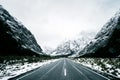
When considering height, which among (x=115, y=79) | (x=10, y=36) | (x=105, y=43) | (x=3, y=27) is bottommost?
(x=115, y=79)

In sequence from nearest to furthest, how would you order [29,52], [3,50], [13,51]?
[3,50], [13,51], [29,52]

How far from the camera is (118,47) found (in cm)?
9956

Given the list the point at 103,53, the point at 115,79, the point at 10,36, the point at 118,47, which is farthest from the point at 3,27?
the point at 115,79

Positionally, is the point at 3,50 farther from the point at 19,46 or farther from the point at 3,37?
the point at 19,46

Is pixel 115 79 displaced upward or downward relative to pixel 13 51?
downward

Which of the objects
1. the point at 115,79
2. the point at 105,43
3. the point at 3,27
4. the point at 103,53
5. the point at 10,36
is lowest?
the point at 115,79

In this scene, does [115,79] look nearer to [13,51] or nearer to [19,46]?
[13,51]

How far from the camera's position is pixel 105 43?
11262 cm

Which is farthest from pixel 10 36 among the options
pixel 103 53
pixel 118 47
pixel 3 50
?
pixel 118 47

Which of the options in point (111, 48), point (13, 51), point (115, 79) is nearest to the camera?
point (115, 79)

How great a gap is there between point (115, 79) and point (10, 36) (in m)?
96.8

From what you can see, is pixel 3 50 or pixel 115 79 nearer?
pixel 115 79

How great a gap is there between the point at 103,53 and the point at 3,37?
229 feet

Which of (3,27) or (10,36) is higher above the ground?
(3,27)
